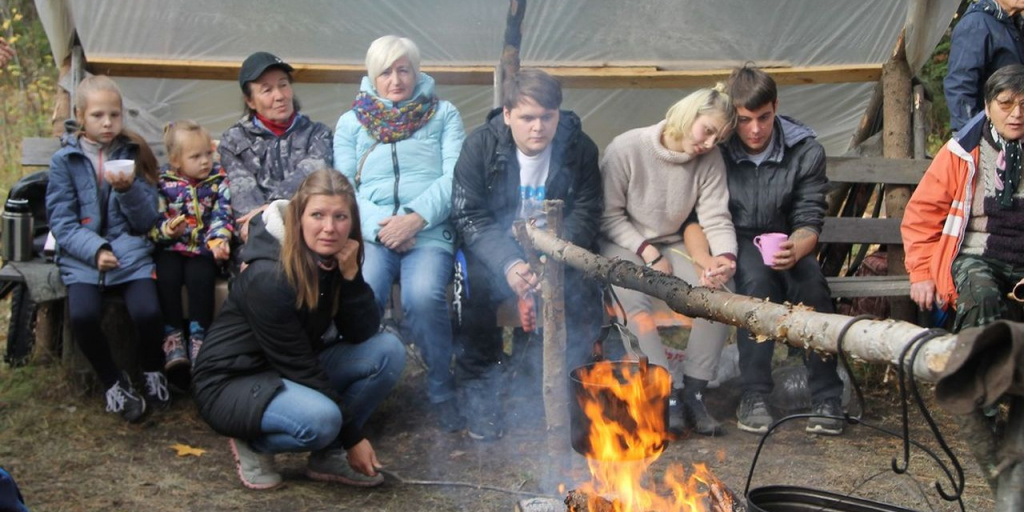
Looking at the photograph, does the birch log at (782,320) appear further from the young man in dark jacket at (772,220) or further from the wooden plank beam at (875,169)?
the wooden plank beam at (875,169)

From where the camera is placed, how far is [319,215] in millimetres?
3775

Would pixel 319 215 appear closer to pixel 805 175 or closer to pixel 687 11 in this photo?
pixel 805 175

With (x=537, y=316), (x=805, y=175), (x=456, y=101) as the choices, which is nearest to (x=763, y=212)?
(x=805, y=175)

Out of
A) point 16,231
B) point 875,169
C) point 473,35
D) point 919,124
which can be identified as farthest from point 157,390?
point 919,124

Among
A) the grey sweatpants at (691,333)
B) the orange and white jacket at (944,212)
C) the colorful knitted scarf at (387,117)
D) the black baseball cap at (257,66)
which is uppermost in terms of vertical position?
the black baseball cap at (257,66)

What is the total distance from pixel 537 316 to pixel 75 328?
2262mm

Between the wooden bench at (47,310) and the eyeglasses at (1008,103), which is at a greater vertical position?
the eyeglasses at (1008,103)

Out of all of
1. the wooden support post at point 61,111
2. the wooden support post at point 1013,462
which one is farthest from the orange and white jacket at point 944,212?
the wooden support post at point 61,111

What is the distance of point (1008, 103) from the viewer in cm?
443

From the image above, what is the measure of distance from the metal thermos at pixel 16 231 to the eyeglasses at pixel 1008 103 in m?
4.79

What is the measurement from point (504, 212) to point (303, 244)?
125 centimetres

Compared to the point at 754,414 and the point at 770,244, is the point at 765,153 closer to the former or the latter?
the point at 770,244

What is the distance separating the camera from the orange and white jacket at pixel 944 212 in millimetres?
4590

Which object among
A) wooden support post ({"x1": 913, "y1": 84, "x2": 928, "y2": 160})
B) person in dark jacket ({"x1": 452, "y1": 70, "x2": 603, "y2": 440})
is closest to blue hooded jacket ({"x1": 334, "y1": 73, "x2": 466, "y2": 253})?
person in dark jacket ({"x1": 452, "y1": 70, "x2": 603, "y2": 440})
